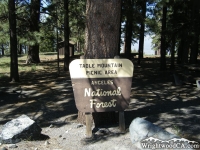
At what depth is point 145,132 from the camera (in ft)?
12.7

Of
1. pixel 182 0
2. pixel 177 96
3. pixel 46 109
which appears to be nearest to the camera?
pixel 46 109

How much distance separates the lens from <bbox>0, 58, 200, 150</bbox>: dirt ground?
4289 mm

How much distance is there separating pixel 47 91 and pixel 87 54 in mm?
5043

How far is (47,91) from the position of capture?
9.41 metres

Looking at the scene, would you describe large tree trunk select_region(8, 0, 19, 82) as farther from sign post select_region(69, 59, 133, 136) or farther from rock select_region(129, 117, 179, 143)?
rock select_region(129, 117, 179, 143)

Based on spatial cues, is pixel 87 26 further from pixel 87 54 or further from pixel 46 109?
pixel 46 109

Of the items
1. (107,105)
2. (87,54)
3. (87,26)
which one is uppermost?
(87,26)

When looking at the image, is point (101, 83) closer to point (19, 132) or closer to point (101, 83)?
point (101, 83)

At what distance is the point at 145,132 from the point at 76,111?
9.49 feet

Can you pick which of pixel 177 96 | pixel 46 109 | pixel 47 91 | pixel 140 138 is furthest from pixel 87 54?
pixel 47 91

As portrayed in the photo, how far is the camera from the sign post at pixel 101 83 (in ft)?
14.4

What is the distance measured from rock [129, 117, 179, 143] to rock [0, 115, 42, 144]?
1742mm

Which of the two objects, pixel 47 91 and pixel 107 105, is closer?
pixel 107 105

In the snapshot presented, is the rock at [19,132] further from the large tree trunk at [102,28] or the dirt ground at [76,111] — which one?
the large tree trunk at [102,28]
